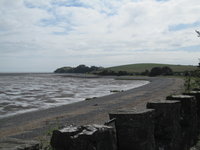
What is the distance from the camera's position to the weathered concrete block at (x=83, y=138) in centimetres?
264

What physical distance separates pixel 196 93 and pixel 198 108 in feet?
1.47

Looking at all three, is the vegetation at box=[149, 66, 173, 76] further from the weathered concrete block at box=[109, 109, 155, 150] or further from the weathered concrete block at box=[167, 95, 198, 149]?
the weathered concrete block at box=[109, 109, 155, 150]

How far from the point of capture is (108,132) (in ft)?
9.29

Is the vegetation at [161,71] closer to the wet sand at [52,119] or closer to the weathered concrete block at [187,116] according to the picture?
the wet sand at [52,119]

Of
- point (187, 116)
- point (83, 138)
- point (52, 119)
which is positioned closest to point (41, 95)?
point (52, 119)

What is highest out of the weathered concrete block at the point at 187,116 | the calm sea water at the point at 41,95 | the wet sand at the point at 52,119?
the weathered concrete block at the point at 187,116

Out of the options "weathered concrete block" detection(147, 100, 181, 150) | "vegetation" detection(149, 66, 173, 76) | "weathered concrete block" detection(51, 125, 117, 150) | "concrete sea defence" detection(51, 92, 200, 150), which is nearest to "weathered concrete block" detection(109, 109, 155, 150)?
"concrete sea defence" detection(51, 92, 200, 150)

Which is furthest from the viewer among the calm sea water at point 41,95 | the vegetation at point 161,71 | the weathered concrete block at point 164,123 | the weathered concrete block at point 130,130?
the vegetation at point 161,71

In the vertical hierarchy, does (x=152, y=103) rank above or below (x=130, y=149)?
above

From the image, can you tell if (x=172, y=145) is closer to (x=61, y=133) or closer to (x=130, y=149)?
(x=130, y=149)

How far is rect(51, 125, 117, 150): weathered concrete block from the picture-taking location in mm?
2641

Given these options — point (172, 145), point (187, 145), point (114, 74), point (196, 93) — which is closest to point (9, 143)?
point (172, 145)

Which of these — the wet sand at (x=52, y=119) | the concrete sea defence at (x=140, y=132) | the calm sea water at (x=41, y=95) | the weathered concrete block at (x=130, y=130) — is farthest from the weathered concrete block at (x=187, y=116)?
the calm sea water at (x=41, y=95)

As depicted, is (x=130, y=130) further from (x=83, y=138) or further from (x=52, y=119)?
(x=52, y=119)
